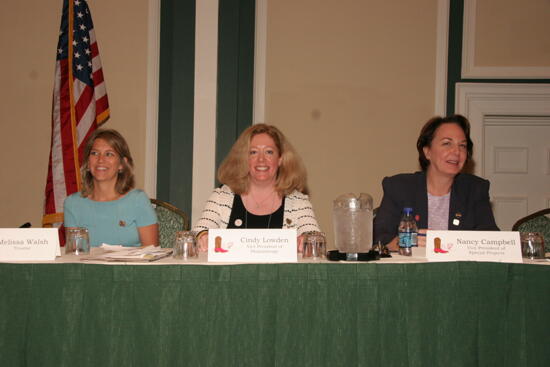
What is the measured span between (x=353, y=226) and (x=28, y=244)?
1.14 metres

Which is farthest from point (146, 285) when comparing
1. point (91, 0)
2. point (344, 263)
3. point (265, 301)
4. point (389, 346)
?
point (91, 0)

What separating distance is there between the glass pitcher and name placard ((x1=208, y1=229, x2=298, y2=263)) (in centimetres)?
22

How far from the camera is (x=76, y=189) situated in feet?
11.0

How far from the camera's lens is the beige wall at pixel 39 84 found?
154 inches

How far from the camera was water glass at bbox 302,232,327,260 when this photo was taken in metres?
1.74

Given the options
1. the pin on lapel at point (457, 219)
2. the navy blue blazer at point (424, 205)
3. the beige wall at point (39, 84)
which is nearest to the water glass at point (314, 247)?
the navy blue blazer at point (424, 205)

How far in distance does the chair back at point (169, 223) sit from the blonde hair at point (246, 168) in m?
0.33

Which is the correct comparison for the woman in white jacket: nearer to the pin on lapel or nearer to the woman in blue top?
the woman in blue top

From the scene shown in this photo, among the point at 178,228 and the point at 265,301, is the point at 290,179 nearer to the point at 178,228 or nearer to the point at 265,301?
the point at 178,228

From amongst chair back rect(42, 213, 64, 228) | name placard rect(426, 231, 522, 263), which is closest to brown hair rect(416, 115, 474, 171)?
name placard rect(426, 231, 522, 263)

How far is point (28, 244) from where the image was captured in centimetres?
163

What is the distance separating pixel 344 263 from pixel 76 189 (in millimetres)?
2426

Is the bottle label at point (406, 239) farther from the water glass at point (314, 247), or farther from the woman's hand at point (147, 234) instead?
the woman's hand at point (147, 234)

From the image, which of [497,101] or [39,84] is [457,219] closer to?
[497,101]
